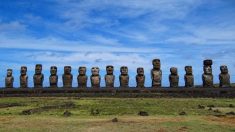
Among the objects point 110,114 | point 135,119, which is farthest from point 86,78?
point 135,119

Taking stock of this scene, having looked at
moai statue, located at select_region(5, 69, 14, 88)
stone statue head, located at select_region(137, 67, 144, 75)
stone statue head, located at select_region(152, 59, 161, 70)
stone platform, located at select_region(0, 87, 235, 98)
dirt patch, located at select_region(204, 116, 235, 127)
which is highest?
stone statue head, located at select_region(152, 59, 161, 70)

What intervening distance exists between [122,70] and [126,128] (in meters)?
20.9

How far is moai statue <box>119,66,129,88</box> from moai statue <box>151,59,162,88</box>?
197 centimetres

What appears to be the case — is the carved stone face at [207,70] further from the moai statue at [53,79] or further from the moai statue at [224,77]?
the moai statue at [53,79]

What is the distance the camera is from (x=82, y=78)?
116 ft

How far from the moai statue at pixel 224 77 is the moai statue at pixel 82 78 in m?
10.2

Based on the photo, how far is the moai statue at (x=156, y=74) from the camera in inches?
1368

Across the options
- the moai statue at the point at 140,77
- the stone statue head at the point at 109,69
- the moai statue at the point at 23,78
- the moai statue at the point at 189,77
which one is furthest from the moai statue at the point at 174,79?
the moai statue at the point at 23,78

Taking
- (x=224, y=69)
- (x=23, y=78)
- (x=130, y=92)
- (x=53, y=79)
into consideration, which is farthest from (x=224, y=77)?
(x=23, y=78)

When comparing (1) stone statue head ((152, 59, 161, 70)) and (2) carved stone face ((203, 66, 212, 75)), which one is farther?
(1) stone statue head ((152, 59, 161, 70))

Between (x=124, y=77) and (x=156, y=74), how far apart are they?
2.42 metres

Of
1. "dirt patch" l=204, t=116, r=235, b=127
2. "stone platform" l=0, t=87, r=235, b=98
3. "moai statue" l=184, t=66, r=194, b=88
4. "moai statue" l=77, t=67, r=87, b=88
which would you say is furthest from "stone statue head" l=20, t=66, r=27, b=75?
"dirt patch" l=204, t=116, r=235, b=127

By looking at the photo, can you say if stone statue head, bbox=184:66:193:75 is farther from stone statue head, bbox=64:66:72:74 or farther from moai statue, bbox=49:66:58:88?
moai statue, bbox=49:66:58:88

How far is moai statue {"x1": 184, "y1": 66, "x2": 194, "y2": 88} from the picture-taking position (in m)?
34.4
